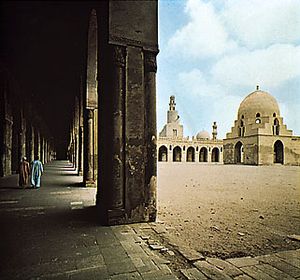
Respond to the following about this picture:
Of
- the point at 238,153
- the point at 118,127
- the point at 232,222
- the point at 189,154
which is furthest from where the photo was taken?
the point at 189,154

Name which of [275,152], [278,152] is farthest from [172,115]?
[278,152]

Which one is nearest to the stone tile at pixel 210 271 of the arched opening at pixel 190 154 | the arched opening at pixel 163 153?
the arched opening at pixel 163 153

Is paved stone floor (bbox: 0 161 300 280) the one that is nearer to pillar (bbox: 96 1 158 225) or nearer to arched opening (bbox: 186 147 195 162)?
pillar (bbox: 96 1 158 225)

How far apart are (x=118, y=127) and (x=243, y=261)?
3216mm

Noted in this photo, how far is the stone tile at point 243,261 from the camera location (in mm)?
3330

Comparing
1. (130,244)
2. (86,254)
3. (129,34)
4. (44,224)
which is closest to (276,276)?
(130,244)

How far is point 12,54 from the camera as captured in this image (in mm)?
13250

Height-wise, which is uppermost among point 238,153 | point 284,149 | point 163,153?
point 284,149

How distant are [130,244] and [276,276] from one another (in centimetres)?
201

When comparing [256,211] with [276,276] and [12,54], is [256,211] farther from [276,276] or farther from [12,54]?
[12,54]

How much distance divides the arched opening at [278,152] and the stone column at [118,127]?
38605 millimetres

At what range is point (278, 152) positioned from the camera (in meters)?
39.7

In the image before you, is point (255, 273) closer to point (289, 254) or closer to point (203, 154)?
point (289, 254)

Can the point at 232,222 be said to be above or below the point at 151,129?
below
